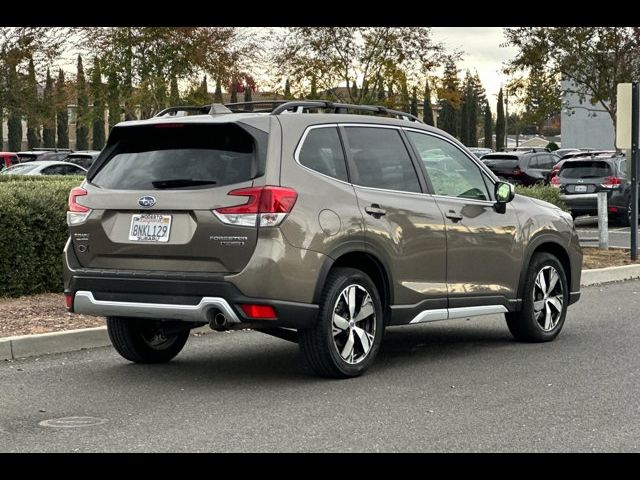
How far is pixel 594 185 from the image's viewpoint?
26.2m

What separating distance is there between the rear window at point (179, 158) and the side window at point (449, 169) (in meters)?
1.78

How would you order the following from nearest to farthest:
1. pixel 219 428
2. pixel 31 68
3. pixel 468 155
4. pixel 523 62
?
1. pixel 219 428
2. pixel 468 155
3. pixel 31 68
4. pixel 523 62

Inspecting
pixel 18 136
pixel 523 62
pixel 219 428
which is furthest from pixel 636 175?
pixel 18 136

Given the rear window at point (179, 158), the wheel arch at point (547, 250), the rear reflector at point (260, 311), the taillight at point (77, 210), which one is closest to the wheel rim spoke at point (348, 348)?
the rear reflector at point (260, 311)

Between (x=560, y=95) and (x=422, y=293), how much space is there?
1696 inches

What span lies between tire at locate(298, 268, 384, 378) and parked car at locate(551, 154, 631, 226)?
1798 centimetres

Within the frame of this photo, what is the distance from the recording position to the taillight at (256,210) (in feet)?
25.4

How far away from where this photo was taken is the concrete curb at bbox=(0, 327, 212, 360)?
9469 millimetres

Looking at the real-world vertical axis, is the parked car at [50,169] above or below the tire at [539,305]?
above

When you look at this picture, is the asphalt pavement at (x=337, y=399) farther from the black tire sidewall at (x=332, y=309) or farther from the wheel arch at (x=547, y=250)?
the wheel arch at (x=547, y=250)

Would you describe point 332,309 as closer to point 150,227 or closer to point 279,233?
point 279,233

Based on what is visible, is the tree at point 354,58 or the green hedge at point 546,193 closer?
the green hedge at point 546,193

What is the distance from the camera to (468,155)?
32.2 feet

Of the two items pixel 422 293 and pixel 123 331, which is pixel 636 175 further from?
pixel 123 331
